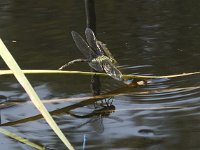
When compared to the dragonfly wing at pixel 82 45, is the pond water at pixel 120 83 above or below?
below

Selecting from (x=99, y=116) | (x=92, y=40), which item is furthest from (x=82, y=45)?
(x=99, y=116)

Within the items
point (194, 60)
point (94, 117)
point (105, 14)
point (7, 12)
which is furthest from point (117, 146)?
point (7, 12)

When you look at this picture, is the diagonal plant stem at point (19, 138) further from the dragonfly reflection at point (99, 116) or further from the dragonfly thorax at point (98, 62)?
the dragonfly thorax at point (98, 62)

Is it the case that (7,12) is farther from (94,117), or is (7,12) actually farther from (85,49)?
(94,117)

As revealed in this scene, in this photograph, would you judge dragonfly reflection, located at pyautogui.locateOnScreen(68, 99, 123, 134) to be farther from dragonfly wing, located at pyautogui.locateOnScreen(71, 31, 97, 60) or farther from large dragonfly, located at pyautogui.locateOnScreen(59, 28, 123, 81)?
dragonfly wing, located at pyautogui.locateOnScreen(71, 31, 97, 60)

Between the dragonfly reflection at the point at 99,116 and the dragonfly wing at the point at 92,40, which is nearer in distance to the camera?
the dragonfly reflection at the point at 99,116

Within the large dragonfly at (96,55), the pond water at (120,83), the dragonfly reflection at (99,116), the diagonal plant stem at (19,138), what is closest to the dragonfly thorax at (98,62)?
the large dragonfly at (96,55)
